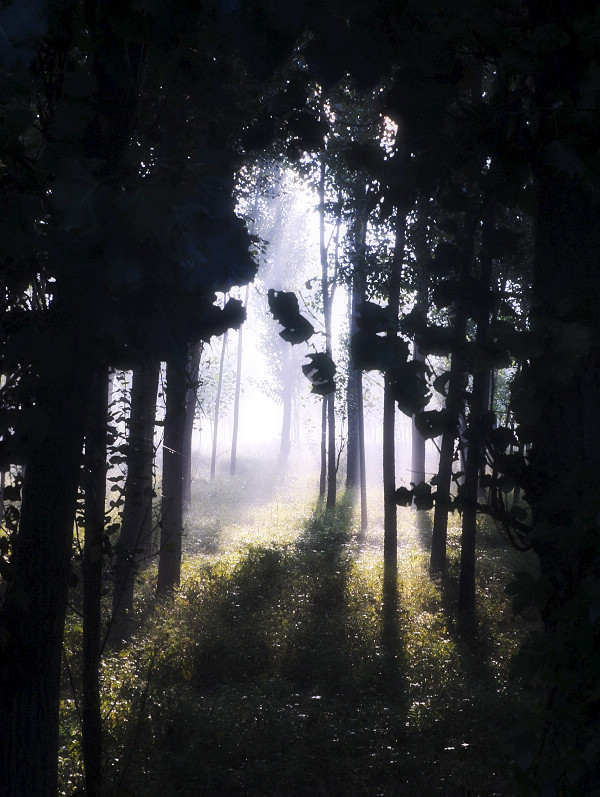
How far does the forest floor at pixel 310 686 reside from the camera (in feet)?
18.7

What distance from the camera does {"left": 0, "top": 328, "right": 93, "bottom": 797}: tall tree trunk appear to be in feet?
9.09

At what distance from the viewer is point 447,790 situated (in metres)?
5.53

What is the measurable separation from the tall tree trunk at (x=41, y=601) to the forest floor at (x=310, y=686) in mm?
1879

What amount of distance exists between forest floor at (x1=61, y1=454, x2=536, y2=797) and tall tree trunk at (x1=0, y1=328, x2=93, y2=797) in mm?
1879

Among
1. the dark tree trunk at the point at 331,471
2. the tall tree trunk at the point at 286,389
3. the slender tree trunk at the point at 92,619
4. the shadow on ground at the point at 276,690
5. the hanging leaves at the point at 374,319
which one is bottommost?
the shadow on ground at the point at 276,690

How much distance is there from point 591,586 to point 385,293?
11960 millimetres

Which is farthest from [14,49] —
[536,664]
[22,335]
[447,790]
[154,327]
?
[447,790]

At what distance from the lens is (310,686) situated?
772 centimetres

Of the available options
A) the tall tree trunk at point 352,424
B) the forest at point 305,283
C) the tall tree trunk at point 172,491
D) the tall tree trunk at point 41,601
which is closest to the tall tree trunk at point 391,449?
the tall tree trunk at point 172,491

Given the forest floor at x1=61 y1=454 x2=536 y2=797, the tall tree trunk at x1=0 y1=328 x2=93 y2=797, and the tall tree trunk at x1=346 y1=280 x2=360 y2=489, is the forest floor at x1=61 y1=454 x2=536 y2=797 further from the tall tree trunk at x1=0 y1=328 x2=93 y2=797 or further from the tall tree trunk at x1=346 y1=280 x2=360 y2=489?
the tall tree trunk at x1=346 y1=280 x2=360 y2=489

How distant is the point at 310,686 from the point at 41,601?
562 cm

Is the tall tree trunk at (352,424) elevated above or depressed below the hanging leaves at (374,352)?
above

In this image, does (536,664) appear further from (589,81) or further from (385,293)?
(385,293)

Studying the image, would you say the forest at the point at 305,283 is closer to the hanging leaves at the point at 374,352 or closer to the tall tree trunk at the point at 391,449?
the hanging leaves at the point at 374,352
